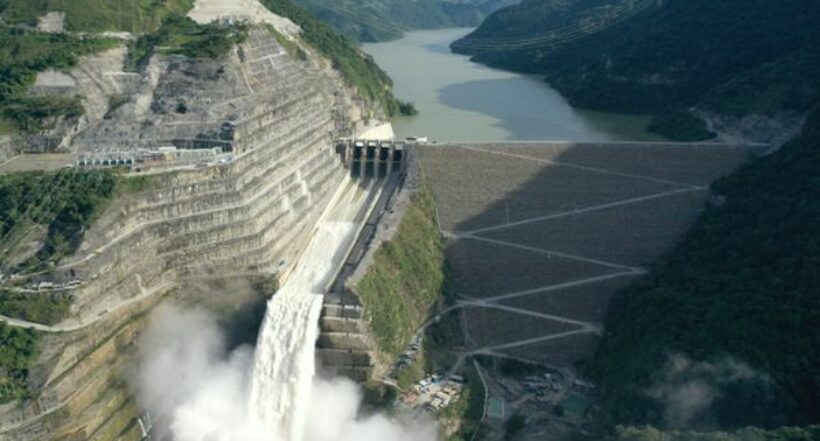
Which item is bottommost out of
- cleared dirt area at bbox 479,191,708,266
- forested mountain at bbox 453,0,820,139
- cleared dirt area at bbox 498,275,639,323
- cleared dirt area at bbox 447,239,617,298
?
cleared dirt area at bbox 498,275,639,323

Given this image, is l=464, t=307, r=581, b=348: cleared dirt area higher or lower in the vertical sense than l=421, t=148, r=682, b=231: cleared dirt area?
lower

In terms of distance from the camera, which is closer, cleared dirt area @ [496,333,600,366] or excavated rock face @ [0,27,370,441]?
excavated rock face @ [0,27,370,441]

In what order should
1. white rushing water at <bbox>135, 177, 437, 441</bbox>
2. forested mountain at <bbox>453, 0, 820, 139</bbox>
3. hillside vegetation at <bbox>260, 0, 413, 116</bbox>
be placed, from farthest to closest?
hillside vegetation at <bbox>260, 0, 413, 116</bbox> → forested mountain at <bbox>453, 0, 820, 139</bbox> → white rushing water at <bbox>135, 177, 437, 441</bbox>

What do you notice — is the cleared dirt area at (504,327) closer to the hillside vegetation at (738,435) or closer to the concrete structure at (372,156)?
the concrete structure at (372,156)

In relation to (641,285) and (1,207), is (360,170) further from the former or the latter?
(1,207)

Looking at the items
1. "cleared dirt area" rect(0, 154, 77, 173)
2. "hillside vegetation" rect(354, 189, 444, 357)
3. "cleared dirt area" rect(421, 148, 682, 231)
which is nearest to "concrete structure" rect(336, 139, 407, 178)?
"cleared dirt area" rect(421, 148, 682, 231)

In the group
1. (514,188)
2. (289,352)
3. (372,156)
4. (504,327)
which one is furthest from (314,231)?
(514,188)

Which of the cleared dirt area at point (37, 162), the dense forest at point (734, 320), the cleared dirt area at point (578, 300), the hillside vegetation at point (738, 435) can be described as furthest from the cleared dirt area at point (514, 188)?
the hillside vegetation at point (738, 435)

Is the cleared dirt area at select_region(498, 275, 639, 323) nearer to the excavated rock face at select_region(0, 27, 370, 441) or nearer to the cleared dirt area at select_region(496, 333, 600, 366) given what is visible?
the cleared dirt area at select_region(496, 333, 600, 366)
